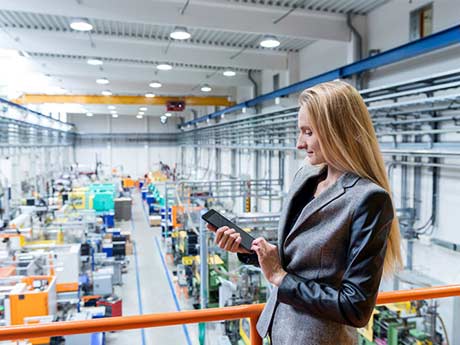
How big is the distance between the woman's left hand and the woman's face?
25cm

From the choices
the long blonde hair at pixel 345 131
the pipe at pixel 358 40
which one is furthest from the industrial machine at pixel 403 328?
the long blonde hair at pixel 345 131

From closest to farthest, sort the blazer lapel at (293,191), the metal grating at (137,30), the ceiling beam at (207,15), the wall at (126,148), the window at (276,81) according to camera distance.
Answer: the blazer lapel at (293,191)
the ceiling beam at (207,15)
the metal grating at (137,30)
the window at (276,81)
the wall at (126,148)

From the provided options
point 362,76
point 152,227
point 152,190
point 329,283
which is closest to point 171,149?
point 152,190

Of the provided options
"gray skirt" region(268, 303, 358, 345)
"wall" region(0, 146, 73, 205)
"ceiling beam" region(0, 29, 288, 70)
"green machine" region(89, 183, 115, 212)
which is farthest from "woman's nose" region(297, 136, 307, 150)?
"green machine" region(89, 183, 115, 212)

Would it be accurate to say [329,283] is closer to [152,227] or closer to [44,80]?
[44,80]

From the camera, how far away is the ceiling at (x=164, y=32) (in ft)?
16.4

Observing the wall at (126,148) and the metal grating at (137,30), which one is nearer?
the metal grating at (137,30)

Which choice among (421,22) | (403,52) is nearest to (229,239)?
(403,52)

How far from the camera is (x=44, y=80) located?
1085 centimetres

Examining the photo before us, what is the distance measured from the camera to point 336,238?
905 millimetres

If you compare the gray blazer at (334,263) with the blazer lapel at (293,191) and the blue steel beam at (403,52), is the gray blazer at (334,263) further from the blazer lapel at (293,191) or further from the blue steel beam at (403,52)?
the blue steel beam at (403,52)

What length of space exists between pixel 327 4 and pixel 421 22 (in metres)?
1.30

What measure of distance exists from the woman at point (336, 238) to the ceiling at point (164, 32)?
464cm

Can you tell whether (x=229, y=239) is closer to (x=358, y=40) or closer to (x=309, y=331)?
(x=309, y=331)
